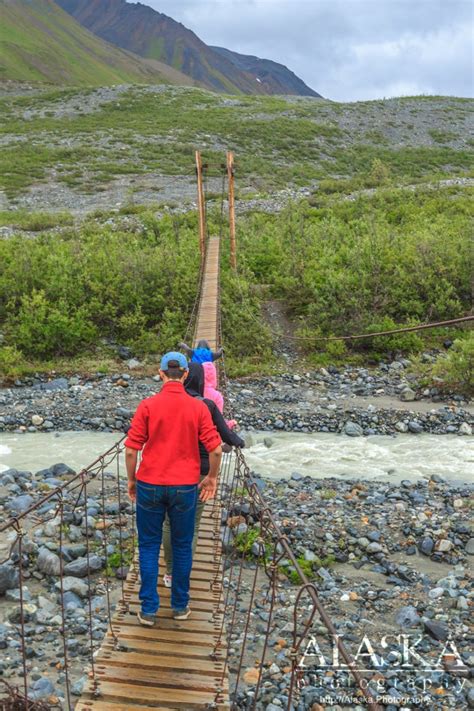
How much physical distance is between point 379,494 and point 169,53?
193783 mm

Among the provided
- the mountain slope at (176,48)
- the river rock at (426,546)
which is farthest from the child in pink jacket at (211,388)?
the mountain slope at (176,48)

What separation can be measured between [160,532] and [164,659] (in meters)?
0.64

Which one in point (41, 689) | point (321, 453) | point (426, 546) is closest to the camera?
point (41, 689)

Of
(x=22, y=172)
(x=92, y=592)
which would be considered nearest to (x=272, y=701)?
(x=92, y=592)

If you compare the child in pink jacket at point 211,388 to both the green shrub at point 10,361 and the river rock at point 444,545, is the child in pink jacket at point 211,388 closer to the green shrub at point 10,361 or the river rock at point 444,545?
the river rock at point 444,545

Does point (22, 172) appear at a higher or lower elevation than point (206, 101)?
lower

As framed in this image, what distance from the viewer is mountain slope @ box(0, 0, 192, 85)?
82.4 meters

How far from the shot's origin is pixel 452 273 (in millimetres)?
15203

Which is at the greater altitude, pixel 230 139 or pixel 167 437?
pixel 230 139

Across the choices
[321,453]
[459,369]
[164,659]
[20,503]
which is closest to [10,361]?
[20,503]

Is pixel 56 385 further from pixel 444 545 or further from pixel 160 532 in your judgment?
pixel 160 532

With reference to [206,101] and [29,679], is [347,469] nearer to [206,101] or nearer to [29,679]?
[29,679]

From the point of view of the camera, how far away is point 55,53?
95375 mm

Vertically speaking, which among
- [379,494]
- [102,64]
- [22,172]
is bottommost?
[379,494]
